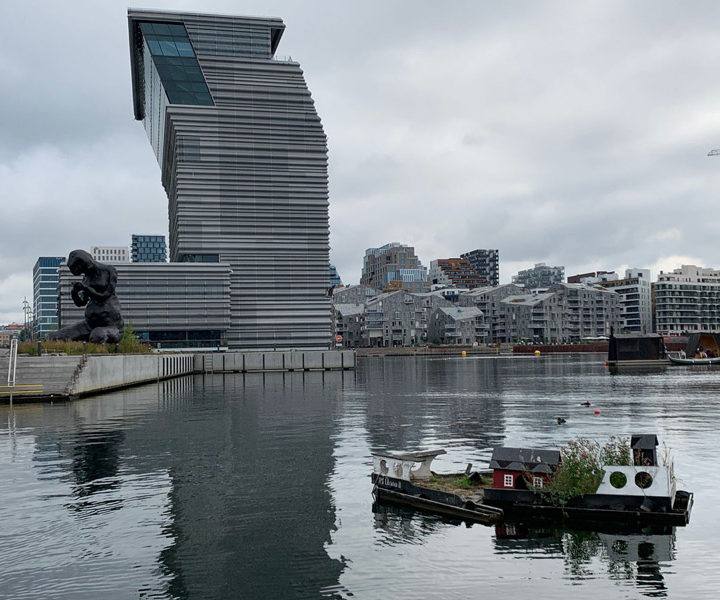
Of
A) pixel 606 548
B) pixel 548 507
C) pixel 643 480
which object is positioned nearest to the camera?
pixel 606 548

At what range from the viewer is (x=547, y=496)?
27125 mm

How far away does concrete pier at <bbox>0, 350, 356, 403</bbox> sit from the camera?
72.8m

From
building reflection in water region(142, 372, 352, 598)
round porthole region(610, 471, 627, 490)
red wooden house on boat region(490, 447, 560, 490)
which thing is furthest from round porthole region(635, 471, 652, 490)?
building reflection in water region(142, 372, 352, 598)

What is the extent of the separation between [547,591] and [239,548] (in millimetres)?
9492

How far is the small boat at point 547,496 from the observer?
26344 mm

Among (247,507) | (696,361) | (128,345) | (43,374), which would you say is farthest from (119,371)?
(696,361)

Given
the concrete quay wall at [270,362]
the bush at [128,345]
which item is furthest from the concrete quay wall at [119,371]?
the concrete quay wall at [270,362]

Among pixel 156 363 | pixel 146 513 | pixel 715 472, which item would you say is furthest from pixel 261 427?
pixel 156 363

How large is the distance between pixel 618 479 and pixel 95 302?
8504 cm

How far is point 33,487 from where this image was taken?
3231 centimetres

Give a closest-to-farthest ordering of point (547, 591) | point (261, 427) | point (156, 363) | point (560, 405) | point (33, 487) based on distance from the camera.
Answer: point (547, 591), point (33, 487), point (261, 427), point (560, 405), point (156, 363)

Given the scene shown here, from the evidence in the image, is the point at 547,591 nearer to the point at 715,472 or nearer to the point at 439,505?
the point at 439,505

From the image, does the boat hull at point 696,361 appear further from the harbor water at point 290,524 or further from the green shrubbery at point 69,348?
the green shrubbery at point 69,348

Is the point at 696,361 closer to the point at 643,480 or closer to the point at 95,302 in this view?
the point at 95,302
